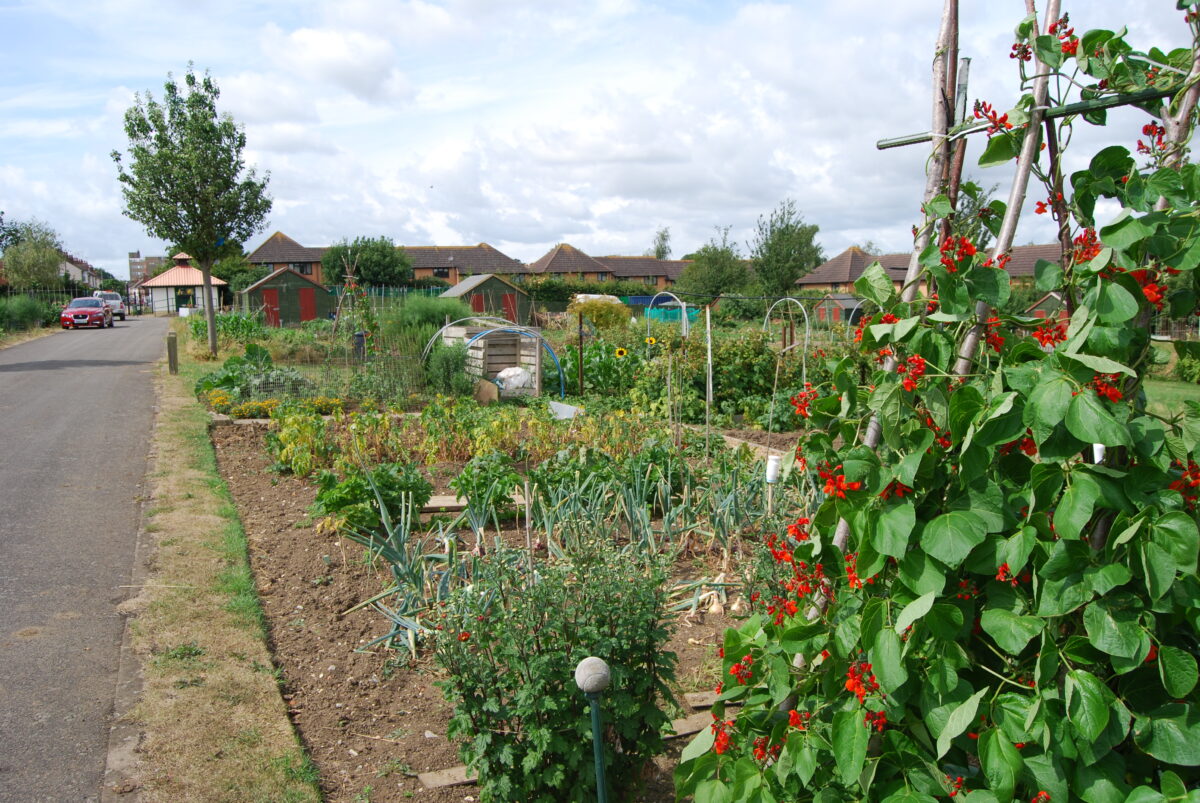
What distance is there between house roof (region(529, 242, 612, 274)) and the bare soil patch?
61.3 meters

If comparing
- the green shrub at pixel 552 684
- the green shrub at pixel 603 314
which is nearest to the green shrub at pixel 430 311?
the green shrub at pixel 603 314

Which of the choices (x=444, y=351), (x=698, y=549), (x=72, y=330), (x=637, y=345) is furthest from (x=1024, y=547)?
(x=72, y=330)

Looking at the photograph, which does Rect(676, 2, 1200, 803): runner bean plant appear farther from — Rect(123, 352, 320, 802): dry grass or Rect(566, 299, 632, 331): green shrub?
Rect(566, 299, 632, 331): green shrub

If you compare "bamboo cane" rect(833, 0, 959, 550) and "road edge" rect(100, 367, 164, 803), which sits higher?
"bamboo cane" rect(833, 0, 959, 550)

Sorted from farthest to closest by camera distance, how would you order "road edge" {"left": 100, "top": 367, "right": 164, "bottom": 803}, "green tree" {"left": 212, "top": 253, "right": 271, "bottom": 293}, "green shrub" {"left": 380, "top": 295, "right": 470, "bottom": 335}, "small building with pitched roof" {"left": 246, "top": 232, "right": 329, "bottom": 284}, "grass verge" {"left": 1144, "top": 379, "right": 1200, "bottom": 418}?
"small building with pitched roof" {"left": 246, "top": 232, "right": 329, "bottom": 284}, "green tree" {"left": 212, "top": 253, "right": 271, "bottom": 293}, "green shrub" {"left": 380, "top": 295, "right": 470, "bottom": 335}, "grass verge" {"left": 1144, "top": 379, "right": 1200, "bottom": 418}, "road edge" {"left": 100, "top": 367, "right": 164, "bottom": 803}

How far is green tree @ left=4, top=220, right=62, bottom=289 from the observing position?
41.7 metres

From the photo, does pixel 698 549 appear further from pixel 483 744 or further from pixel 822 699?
pixel 822 699

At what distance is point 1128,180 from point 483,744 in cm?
206

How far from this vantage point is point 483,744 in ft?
→ 7.61

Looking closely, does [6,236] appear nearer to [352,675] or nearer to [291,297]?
[291,297]

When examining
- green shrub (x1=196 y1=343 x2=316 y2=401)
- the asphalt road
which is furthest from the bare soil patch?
green shrub (x1=196 y1=343 x2=316 y2=401)

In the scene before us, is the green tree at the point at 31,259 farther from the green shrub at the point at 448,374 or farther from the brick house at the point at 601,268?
the green shrub at the point at 448,374

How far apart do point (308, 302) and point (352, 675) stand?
35.2 meters

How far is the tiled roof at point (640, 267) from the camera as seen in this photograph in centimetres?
7044
